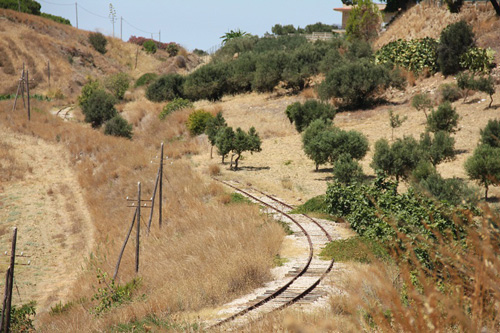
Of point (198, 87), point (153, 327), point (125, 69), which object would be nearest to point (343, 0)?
point (125, 69)

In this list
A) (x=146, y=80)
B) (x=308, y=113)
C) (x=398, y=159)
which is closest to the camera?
(x=398, y=159)

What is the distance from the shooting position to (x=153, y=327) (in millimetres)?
9188

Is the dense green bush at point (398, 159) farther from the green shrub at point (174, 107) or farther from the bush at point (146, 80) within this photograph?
the bush at point (146, 80)

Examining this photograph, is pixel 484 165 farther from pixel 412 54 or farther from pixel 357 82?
pixel 412 54

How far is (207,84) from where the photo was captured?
171ft

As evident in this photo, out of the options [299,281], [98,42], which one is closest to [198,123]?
[299,281]

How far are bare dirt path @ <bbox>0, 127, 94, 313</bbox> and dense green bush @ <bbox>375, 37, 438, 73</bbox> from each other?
2723cm

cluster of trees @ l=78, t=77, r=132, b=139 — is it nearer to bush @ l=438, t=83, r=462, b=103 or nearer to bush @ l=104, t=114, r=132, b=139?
bush @ l=104, t=114, r=132, b=139

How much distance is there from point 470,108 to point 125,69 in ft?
189

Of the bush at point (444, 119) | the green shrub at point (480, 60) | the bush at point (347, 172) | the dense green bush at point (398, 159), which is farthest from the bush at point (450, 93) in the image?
the bush at point (347, 172)

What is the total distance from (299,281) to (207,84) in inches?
1661

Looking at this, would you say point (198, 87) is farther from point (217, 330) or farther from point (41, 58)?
point (217, 330)

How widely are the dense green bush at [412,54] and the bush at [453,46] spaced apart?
137 cm

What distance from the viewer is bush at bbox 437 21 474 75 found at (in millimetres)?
38500
